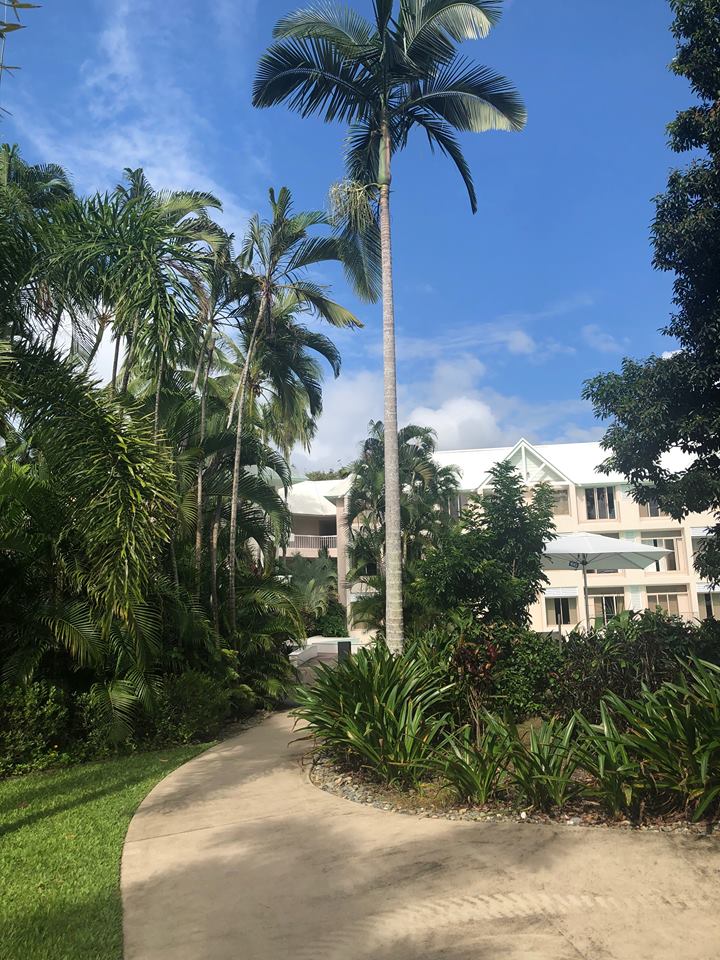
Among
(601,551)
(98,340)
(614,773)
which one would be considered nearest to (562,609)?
(601,551)

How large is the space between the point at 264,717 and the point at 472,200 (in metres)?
10.4

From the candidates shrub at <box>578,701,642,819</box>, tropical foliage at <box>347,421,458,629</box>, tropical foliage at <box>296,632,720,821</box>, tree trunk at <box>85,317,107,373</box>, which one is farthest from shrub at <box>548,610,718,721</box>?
tropical foliage at <box>347,421,458,629</box>

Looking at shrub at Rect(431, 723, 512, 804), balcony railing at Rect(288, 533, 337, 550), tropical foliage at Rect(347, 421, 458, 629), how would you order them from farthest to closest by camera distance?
balcony railing at Rect(288, 533, 337, 550) → tropical foliage at Rect(347, 421, 458, 629) → shrub at Rect(431, 723, 512, 804)

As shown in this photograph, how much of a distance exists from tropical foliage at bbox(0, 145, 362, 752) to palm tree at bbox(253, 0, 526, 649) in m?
1.85

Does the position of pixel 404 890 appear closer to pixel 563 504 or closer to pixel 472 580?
pixel 472 580

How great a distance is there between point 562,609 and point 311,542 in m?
15.3

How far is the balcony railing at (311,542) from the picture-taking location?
40572 millimetres

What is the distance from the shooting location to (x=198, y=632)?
33.1 ft

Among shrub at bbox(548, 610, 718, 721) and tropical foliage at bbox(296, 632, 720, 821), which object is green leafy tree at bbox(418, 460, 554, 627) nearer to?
shrub at bbox(548, 610, 718, 721)

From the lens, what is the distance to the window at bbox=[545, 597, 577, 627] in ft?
110

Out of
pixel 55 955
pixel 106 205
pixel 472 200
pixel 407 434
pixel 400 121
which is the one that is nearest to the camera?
pixel 55 955

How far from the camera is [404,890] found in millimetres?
4375

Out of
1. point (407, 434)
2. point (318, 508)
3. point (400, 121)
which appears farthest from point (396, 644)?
point (318, 508)

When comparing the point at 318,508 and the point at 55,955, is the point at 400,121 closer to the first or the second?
the point at 55,955
